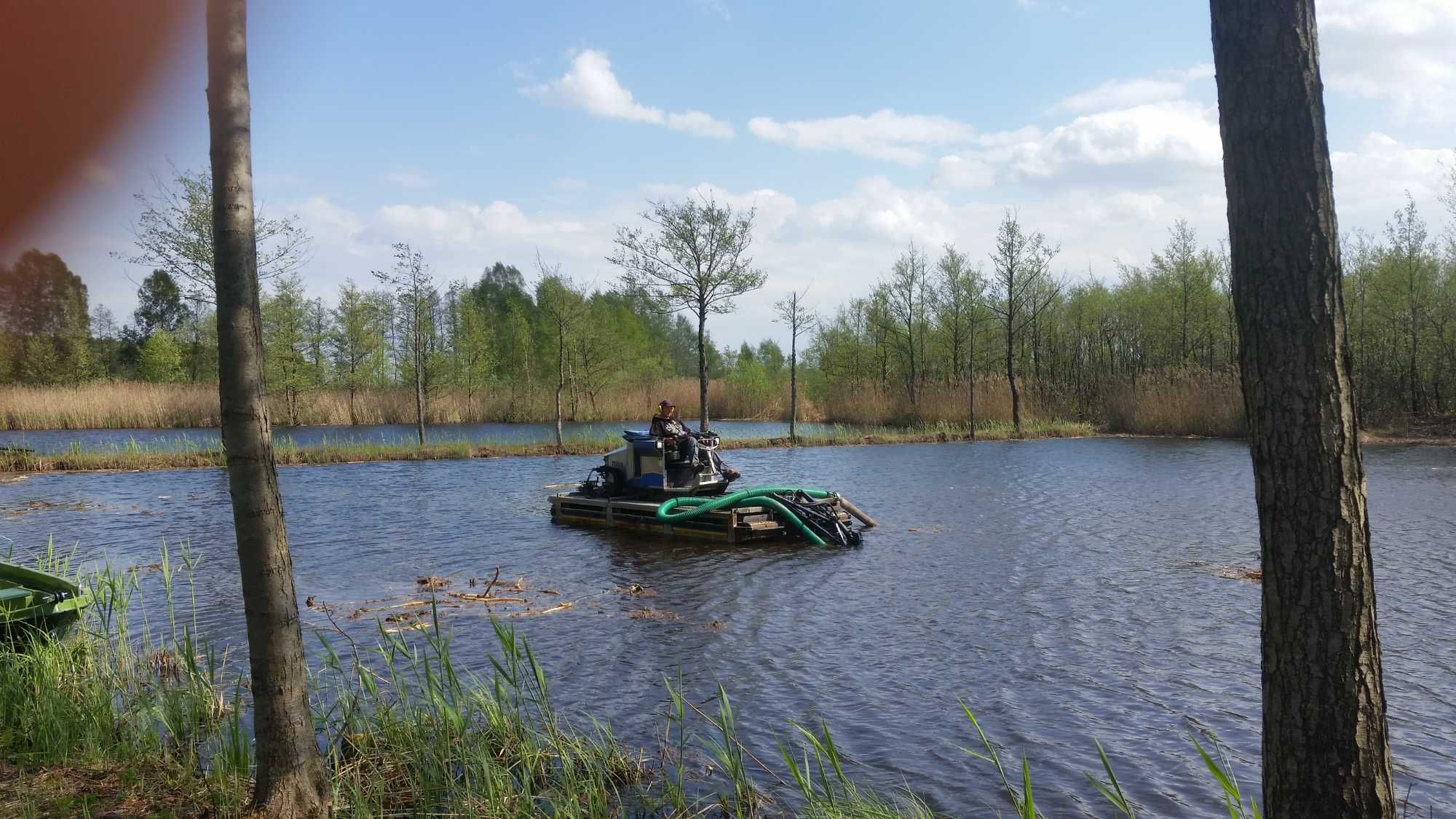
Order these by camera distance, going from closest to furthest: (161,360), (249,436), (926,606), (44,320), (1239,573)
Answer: (249,436) < (44,320) < (926,606) < (1239,573) < (161,360)

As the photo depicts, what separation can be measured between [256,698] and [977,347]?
45.7 meters

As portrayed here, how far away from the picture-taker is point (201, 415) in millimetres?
38250

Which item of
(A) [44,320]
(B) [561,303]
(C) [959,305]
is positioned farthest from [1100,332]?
(A) [44,320]

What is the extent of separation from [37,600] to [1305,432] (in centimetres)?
771

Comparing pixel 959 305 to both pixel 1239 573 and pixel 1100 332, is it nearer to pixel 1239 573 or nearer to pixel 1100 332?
pixel 1100 332

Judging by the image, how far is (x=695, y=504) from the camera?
50.8 ft

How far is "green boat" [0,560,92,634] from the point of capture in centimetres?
645

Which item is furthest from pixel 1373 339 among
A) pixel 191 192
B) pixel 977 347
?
pixel 191 192

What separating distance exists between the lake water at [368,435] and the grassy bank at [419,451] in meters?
0.90

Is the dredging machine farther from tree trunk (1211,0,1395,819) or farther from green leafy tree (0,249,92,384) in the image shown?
tree trunk (1211,0,1395,819)

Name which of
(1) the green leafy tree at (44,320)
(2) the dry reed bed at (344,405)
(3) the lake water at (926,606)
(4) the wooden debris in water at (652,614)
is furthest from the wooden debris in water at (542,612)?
(2) the dry reed bed at (344,405)

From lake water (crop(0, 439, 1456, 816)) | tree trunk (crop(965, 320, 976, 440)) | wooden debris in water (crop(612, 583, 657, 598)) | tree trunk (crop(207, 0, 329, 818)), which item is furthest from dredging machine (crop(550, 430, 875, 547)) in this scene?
tree trunk (crop(965, 320, 976, 440))

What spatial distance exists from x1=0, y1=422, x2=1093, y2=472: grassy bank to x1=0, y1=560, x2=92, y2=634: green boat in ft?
59.2

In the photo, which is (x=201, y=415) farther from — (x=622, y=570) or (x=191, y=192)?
(x=622, y=570)
